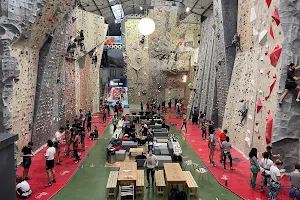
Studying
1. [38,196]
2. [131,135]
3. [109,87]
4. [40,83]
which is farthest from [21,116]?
[109,87]

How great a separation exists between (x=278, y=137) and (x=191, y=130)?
7.55 meters

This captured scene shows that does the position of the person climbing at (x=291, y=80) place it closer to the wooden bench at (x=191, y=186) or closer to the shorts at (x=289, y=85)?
the shorts at (x=289, y=85)

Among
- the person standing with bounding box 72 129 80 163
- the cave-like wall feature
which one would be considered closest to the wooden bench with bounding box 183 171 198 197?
the cave-like wall feature

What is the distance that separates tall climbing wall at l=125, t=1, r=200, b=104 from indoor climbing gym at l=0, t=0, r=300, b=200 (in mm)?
5215

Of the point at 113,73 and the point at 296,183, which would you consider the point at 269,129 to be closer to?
the point at 296,183

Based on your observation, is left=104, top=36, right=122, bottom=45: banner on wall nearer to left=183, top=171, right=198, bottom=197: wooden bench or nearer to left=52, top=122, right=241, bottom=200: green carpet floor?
left=52, top=122, right=241, bottom=200: green carpet floor

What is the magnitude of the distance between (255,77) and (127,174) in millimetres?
5714

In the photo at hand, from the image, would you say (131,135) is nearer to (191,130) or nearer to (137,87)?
(191,130)

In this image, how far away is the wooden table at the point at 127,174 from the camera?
643cm

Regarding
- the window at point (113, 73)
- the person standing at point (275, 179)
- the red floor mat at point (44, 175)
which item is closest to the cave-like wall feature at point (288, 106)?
the person standing at point (275, 179)

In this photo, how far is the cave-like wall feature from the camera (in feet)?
24.5

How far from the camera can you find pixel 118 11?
23.7 meters

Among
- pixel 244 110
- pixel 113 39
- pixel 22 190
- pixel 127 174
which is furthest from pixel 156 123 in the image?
pixel 113 39

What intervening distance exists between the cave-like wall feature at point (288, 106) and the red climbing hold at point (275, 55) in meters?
0.23
